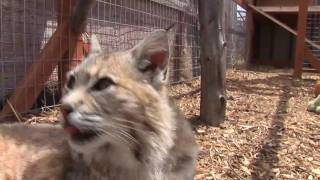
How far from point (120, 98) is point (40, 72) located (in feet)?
7.48

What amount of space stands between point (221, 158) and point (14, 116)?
1.63 m

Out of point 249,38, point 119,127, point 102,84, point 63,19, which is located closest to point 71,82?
point 102,84

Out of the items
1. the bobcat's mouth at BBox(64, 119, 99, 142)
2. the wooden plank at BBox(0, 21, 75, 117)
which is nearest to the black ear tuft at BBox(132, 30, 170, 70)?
the bobcat's mouth at BBox(64, 119, 99, 142)

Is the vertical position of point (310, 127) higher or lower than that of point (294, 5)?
lower

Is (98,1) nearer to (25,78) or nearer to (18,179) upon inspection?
(25,78)

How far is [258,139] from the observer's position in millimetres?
3750

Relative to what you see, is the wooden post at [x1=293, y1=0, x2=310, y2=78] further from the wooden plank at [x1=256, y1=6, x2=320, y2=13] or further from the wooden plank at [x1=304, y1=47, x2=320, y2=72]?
the wooden plank at [x1=256, y1=6, x2=320, y2=13]

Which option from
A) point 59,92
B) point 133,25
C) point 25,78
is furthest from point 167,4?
point 25,78

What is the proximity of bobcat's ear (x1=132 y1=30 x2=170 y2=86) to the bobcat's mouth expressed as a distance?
0.36 m

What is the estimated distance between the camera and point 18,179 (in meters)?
2.30

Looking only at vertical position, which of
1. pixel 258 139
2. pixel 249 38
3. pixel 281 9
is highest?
pixel 281 9

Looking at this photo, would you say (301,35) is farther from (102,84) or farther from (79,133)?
(79,133)

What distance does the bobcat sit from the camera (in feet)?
6.46

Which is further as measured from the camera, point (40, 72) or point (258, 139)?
point (40, 72)
